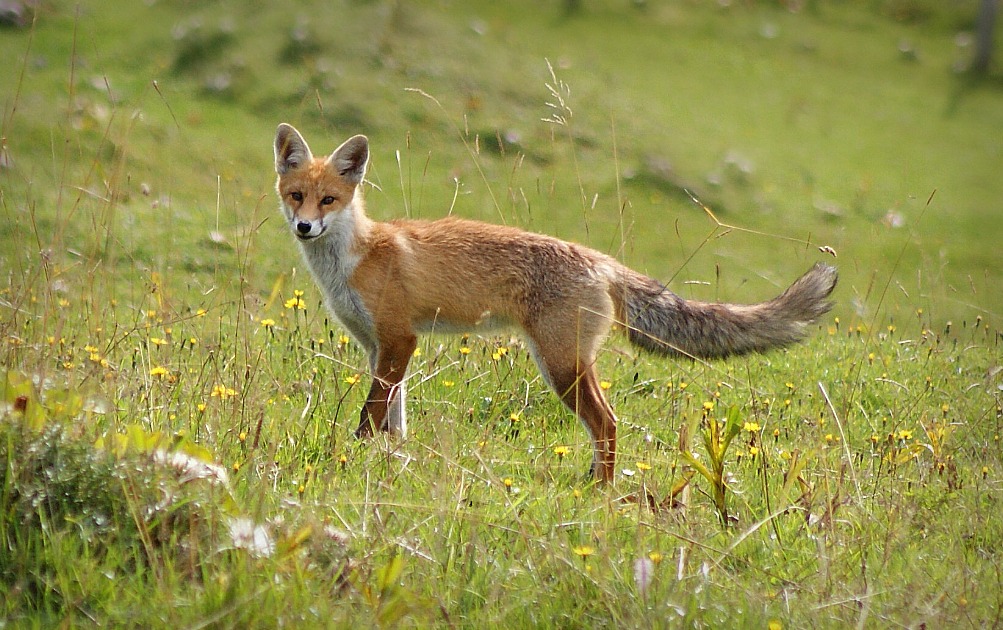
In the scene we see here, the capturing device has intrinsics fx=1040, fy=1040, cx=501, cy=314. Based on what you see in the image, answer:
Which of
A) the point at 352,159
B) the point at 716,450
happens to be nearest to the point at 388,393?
the point at 352,159

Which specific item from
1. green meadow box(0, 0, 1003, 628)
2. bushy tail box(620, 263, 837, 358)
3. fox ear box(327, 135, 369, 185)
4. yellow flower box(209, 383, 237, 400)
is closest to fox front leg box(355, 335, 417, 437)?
green meadow box(0, 0, 1003, 628)

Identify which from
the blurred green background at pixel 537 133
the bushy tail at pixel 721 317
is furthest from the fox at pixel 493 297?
the blurred green background at pixel 537 133

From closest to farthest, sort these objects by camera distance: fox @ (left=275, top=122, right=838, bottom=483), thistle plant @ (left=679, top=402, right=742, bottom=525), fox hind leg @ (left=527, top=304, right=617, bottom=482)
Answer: thistle plant @ (left=679, top=402, right=742, bottom=525), fox hind leg @ (left=527, top=304, right=617, bottom=482), fox @ (left=275, top=122, right=838, bottom=483)

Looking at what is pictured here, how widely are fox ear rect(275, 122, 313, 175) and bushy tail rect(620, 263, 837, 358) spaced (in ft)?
7.29

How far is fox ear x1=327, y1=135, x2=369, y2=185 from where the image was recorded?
21.8ft

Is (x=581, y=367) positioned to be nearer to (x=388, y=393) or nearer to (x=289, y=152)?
(x=388, y=393)

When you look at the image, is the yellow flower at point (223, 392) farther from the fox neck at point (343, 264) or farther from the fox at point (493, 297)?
the fox neck at point (343, 264)

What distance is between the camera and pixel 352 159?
22.1ft

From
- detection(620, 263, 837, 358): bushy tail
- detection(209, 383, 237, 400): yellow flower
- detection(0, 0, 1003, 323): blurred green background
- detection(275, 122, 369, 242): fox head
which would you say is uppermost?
detection(275, 122, 369, 242): fox head

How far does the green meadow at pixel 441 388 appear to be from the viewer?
143 inches

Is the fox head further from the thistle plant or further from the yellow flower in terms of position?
the thistle plant

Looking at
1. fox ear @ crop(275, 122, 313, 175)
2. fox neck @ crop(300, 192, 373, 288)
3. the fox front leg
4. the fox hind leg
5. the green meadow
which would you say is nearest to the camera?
the green meadow

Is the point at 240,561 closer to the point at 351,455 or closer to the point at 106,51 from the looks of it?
the point at 351,455

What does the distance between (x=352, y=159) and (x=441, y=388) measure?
1.64 m
